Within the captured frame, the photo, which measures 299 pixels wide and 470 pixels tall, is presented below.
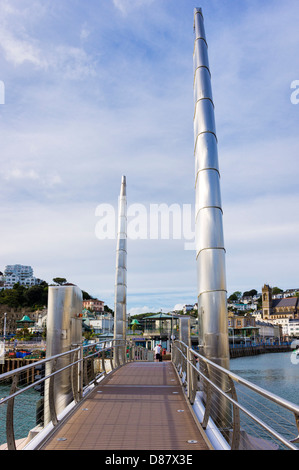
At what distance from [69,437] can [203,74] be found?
943 cm

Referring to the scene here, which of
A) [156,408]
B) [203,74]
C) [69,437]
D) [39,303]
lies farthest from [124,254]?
[39,303]

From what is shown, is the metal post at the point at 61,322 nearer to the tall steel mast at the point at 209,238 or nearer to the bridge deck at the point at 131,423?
the bridge deck at the point at 131,423

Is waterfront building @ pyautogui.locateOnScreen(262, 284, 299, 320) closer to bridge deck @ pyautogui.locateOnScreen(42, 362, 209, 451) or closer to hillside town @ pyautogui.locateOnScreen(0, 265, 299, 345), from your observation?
hillside town @ pyautogui.locateOnScreen(0, 265, 299, 345)

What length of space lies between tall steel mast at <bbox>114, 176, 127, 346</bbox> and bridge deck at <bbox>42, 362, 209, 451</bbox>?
13366 mm

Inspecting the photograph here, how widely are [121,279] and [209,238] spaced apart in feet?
48.4

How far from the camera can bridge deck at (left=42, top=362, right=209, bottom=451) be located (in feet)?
16.1

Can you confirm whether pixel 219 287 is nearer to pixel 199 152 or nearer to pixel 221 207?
pixel 221 207

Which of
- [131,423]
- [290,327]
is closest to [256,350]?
[290,327]

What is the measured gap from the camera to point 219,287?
8891 mm

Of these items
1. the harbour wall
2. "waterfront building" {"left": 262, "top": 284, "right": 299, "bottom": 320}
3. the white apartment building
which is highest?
"waterfront building" {"left": 262, "top": 284, "right": 299, "bottom": 320}

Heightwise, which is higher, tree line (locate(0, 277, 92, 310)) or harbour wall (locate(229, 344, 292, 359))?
tree line (locate(0, 277, 92, 310))

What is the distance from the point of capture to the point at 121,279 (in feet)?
77.2

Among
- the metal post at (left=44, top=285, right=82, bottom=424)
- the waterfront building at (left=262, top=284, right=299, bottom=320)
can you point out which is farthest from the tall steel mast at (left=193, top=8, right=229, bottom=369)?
the waterfront building at (left=262, top=284, right=299, bottom=320)

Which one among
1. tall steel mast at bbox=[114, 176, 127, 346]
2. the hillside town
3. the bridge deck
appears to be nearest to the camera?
the bridge deck
